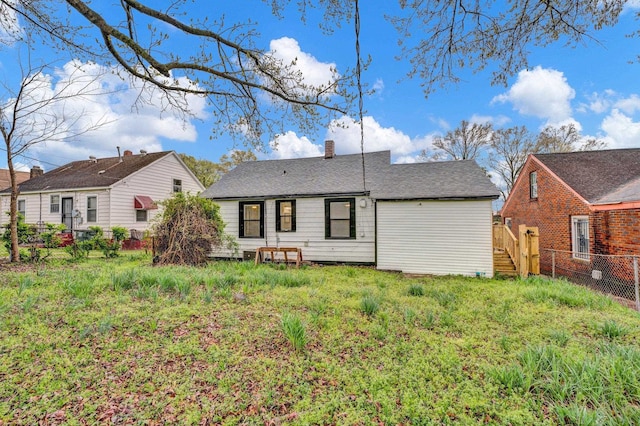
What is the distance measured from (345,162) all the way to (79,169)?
17974 mm

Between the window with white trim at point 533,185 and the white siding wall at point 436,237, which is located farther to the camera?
the window with white trim at point 533,185

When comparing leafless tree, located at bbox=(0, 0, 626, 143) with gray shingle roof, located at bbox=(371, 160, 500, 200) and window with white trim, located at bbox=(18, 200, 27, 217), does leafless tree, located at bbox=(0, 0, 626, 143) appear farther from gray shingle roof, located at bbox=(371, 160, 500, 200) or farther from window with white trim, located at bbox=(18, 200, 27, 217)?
window with white trim, located at bbox=(18, 200, 27, 217)

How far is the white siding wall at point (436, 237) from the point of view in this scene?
9281 mm

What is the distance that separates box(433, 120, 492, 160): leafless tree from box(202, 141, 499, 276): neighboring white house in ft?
50.0

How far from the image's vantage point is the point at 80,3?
4.13m

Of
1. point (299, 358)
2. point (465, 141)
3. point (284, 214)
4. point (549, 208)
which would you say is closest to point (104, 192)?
point (284, 214)

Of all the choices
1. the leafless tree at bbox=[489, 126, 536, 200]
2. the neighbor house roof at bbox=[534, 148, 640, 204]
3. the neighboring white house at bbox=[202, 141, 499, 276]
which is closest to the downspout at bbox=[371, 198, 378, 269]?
the neighboring white house at bbox=[202, 141, 499, 276]

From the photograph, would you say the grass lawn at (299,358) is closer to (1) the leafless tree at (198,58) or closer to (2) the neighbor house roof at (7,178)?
(1) the leafless tree at (198,58)

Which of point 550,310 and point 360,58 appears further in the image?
point 550,310

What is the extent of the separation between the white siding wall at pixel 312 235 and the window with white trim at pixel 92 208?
28.0 ft

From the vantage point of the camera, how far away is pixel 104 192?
51.1ft

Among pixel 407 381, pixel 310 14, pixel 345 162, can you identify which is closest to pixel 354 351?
pixel 407 381

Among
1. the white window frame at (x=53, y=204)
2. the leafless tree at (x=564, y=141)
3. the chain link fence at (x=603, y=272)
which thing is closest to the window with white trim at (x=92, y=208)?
the white window frame at (x=53, y=204)

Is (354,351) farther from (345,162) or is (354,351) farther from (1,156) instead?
(1,156)
